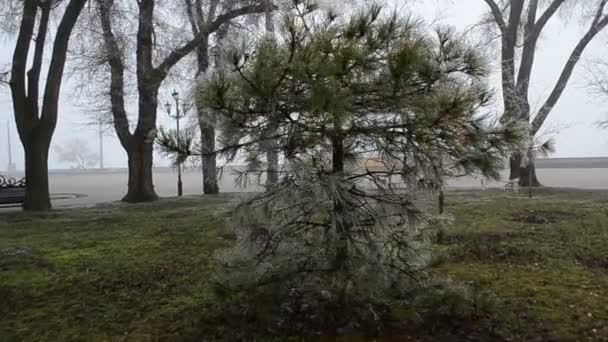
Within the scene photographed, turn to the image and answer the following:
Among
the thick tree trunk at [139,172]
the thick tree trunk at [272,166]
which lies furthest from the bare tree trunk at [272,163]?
the thick tree trunk at [139,172]

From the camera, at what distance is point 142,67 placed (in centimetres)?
1085

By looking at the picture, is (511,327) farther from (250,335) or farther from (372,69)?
(372,69)

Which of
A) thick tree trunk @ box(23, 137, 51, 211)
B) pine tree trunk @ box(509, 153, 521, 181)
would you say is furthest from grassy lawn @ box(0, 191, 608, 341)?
thick tree trunk @ box(23, 137, 51, 211)

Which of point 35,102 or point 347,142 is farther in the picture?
point 35,102

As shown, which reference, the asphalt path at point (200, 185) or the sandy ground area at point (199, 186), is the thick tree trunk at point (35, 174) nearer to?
the asphalt path at point (200, 185)

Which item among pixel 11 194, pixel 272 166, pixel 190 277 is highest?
pixel 272 166

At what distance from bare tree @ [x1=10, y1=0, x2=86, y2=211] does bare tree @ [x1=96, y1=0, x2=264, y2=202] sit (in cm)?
116

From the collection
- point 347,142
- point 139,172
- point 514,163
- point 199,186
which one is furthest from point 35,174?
point 199,186

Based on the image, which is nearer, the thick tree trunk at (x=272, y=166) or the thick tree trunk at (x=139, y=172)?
the thick tree trunk at (x=272, y=166)

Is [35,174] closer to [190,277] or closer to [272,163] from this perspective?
[190,277]

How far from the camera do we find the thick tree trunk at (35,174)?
9.47 metres

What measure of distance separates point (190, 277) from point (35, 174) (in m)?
7.22

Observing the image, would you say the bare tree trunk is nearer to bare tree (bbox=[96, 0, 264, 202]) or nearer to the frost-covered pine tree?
the frost-covered pine tree

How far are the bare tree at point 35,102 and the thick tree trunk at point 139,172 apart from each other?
1.88 metres
